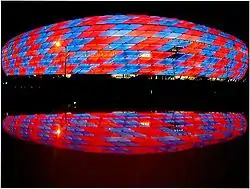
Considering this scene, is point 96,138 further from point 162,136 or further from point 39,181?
point 39,181

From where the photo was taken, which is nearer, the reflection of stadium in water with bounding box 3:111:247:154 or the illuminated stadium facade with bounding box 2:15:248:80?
the reflection of stadium in water with bounding box 3:111:247:154

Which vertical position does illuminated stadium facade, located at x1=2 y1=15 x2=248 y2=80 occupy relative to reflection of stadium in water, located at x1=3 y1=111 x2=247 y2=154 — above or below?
above

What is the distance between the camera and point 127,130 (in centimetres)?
497

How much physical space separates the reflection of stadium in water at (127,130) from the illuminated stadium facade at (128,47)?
752 cm

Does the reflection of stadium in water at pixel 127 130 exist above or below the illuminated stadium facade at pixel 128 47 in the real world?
below

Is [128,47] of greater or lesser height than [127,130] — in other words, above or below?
above

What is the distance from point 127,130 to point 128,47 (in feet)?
30.3

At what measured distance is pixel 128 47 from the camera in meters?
13.9

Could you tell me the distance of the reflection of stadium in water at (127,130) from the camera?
161 inches

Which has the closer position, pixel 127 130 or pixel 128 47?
pixel 127 130

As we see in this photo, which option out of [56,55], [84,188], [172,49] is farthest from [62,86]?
[84,188]

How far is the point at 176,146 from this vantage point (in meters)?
3.99

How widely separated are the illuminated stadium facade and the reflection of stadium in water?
7.52m

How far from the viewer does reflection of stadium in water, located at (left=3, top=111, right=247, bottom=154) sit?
4.08m
